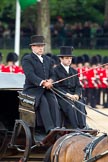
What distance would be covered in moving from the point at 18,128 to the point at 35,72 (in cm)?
75

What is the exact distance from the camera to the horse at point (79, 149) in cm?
931

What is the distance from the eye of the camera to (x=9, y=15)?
4272cm

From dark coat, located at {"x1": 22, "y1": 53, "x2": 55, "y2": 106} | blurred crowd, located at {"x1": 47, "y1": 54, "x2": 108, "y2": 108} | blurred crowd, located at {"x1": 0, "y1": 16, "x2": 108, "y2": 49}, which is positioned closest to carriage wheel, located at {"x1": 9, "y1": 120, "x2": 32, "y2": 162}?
dark coat, located at {"x1": 22, "y1": 53, "x2": 55, "y2": 106}

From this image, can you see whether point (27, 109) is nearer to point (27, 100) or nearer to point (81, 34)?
point (27, 100)

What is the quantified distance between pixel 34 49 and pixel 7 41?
24.4 meters

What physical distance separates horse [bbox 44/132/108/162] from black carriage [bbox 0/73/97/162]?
0.76m

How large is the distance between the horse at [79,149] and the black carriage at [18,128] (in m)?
0.76

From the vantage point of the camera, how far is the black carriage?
11336 mm

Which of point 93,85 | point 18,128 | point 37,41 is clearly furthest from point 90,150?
point 93,85

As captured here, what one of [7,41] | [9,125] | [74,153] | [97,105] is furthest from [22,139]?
[7,41]

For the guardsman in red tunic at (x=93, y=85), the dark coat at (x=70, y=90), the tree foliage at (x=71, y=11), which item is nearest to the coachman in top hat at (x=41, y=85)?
the dark coat at (x=70, y=90)

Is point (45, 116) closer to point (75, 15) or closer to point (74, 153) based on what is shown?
point (74, 153)

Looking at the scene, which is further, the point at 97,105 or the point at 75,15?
the point at 75,15

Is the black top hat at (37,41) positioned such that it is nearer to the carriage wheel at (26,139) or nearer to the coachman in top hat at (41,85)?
the coachman in top hat at (41,85)
